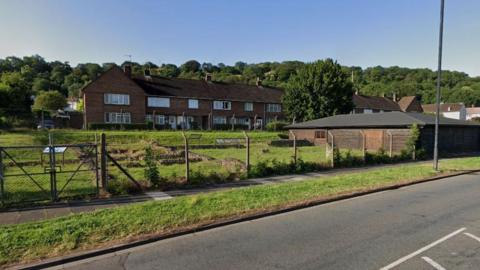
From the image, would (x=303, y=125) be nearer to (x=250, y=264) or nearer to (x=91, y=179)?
(x=91, y=179)

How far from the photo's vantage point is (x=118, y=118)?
151ft

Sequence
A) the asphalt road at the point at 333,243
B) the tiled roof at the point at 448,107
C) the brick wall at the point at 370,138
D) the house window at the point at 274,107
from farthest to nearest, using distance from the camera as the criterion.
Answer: the tiled roof at the point at 448,107 → the house window at the point at 274,107 → the brick wall at the point at 370,138 → the asphalt road at the point at 333,243

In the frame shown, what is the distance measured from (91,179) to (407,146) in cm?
2126

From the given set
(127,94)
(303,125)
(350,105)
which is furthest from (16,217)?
(350,105)

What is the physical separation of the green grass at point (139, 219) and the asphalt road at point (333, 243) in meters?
0.68

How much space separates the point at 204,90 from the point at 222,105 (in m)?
3.98

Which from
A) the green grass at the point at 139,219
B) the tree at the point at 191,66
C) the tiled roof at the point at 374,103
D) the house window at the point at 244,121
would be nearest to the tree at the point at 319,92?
the house window at the point at 244,121

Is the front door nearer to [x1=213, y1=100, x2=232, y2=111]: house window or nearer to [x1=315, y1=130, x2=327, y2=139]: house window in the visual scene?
[x1=213, y1=100, x2=232, y2=111]: house window

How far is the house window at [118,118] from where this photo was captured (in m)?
45.4

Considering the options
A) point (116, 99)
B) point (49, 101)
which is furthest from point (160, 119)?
point (49, 101)

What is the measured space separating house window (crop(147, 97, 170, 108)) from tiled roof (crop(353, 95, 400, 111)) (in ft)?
134

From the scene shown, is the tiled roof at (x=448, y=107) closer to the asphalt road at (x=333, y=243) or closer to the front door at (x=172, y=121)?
the front door at (x=172, y=121)

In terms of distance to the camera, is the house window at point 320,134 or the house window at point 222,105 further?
the house window at point 222,105

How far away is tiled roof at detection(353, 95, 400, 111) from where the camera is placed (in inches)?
2810
